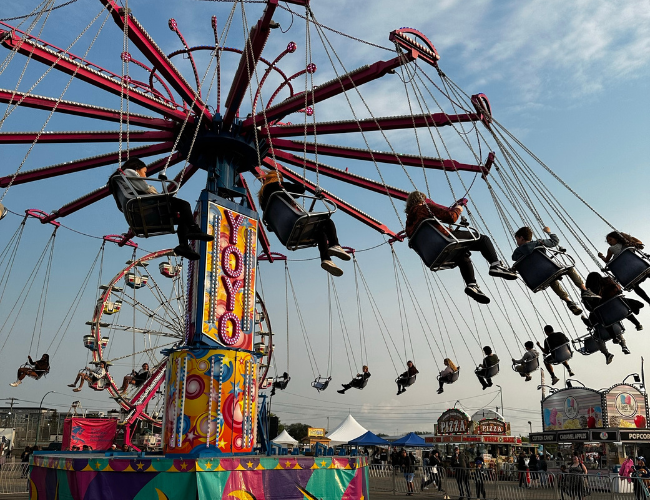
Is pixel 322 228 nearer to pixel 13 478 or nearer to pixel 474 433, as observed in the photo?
pixel 13 478

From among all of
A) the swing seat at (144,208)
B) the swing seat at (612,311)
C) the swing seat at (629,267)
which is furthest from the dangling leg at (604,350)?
the swing seat at (144,208)

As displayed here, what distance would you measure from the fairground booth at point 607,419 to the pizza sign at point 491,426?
6.07 metres

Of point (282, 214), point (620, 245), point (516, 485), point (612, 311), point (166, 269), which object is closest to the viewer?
point (282, 214)

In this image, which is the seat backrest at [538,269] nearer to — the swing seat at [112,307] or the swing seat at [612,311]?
the swing seat at [612,311]

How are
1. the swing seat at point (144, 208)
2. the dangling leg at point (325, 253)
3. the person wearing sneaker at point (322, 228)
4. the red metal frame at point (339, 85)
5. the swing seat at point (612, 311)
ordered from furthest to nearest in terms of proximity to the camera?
the red metal frame at point (339, 85)
the swing seat at point (612, 311)
the dangling leg at point (325, 253)
the person wearing sneaker at point (322, 228)
the swing seat at point (144, 208)

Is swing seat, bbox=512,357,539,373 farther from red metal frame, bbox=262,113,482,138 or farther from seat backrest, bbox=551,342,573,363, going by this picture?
red metal frame, bbox=262,113,482,138

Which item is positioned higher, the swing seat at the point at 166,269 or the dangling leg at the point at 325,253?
the swing seat at the point at 166,269

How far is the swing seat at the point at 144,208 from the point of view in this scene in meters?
6.21

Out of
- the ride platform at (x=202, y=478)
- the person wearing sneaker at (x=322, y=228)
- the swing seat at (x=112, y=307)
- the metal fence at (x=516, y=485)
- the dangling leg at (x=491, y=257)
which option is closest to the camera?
the person wearing sneaker at (x=322, y=228)

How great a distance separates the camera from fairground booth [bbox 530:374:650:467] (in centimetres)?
2106

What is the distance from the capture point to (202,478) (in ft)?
25.6

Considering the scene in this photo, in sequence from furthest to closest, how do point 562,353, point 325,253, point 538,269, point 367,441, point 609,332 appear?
point 367,441
point 562,353
point 609,332
point 538,269
point 325,253

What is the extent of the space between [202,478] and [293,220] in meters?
3.90

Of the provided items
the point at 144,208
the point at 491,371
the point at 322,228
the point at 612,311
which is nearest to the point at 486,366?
the point at 491,371
